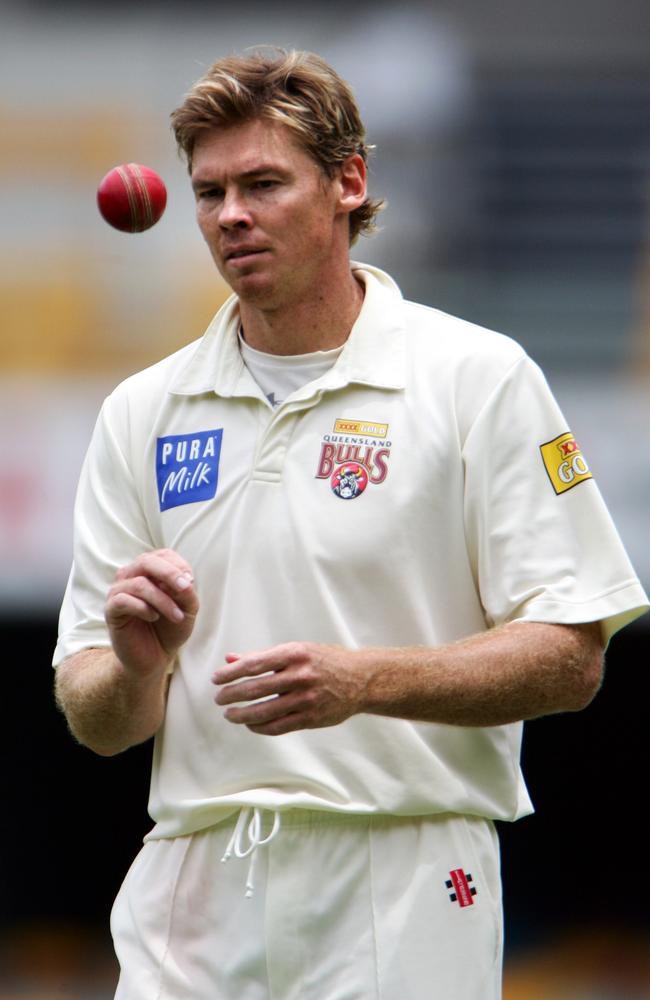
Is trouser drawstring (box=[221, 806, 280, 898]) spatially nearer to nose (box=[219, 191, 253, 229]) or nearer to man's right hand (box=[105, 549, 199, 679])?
man's right hand (box=[105, 549, 199, 679])

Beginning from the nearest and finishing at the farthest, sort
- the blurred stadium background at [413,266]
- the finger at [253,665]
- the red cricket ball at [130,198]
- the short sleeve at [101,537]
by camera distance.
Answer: the finger at [253,665] < the short sleeve at [101,537] < the red cricket ball at [130,198] < the blurred stadium background at [413,266]

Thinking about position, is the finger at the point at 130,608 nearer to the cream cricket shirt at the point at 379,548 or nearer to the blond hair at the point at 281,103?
the cream cricket shirt at the point at 379,548

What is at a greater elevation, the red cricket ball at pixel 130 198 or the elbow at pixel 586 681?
the red cricket ball at pixel 130 198

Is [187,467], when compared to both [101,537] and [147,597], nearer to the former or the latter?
[101,537]

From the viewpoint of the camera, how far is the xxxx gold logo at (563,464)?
9.57ft

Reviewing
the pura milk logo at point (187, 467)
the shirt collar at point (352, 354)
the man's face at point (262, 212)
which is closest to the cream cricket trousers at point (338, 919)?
the pura milk logo at point (187, 467)

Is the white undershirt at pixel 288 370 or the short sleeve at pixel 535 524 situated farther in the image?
the white undershirt at pixel 288 370

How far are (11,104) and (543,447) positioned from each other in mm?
6617

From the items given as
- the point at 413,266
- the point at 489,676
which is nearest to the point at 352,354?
the point at 489,676

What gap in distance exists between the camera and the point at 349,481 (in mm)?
2949

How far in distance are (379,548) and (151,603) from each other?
1.47ft

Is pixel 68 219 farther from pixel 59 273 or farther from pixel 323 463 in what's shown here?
pixel 323 463

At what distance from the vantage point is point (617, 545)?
2.90m

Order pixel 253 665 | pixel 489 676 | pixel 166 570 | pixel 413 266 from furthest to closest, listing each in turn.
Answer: pixel 413 266 → pixel 489 676 → pixel 166 570 → pixel 253 665
